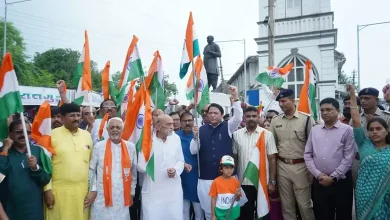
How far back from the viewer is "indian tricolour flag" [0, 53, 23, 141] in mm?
4156

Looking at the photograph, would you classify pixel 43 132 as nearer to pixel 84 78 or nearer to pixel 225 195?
pixel 84 78

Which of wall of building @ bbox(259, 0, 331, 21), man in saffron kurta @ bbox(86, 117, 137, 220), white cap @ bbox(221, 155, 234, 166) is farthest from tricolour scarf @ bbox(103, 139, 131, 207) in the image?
wall of building @ bbox(259, 0, 331, 21)

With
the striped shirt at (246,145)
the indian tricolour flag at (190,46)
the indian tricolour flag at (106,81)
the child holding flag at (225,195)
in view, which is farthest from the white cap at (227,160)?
the indian tricolour flag at (106,81)

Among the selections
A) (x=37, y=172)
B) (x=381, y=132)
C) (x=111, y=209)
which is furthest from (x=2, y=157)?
(x=381, y=132)

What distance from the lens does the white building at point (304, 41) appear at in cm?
1920

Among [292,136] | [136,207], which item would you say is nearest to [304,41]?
[292,136]

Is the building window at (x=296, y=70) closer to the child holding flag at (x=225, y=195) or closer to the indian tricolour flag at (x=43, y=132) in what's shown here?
the child holding flag at (x=225, y=195)

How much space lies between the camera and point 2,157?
3977 millimetres

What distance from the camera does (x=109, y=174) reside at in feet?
15.1

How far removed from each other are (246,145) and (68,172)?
2464 millimetres

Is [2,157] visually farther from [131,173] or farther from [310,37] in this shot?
[310,37]

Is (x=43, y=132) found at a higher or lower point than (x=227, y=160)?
higher

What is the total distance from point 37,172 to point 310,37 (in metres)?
17.9

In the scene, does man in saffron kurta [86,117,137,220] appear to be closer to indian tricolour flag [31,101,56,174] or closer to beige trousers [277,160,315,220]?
indian tricolour flag [31,101,56,174]
